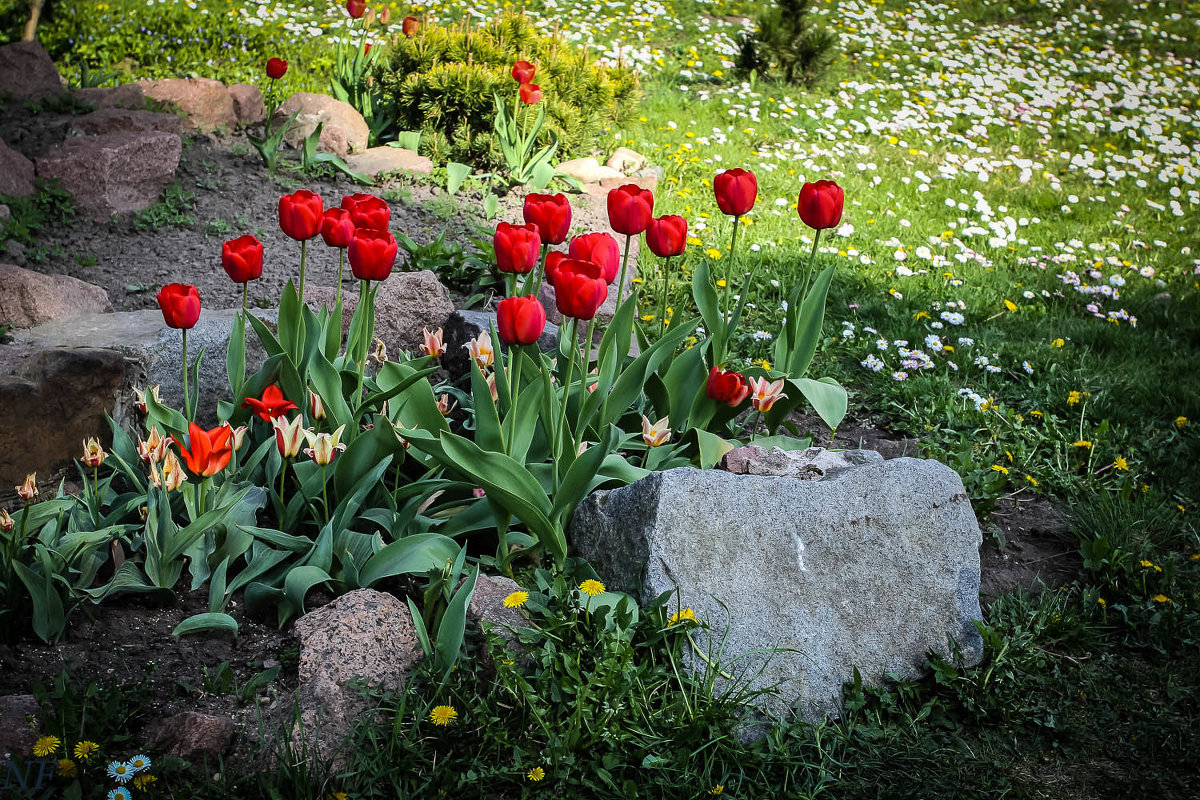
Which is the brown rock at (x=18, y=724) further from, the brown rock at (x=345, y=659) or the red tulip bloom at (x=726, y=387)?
the red tulip bloom at (x=726, y=387)

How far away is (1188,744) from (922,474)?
2.90 feet

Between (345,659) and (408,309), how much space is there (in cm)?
167

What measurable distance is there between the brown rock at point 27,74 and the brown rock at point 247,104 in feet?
3.14

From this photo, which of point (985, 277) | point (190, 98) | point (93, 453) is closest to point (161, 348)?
point (93, 453)

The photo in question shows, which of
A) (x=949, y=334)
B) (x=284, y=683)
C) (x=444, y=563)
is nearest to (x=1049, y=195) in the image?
(x=949, y=334)

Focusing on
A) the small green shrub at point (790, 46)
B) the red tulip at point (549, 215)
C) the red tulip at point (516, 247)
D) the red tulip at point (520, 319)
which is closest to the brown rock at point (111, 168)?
the red tulip at point (549, 215)

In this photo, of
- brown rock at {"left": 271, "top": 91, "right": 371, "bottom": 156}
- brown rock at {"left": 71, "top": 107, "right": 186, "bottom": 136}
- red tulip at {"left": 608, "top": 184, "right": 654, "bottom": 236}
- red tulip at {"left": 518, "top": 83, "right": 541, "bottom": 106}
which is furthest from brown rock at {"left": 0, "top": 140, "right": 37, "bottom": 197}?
red tulip at {"left": 608, "top": 184, "right": 654, "bottom": 236}

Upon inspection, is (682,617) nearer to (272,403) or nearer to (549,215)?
(549,215)

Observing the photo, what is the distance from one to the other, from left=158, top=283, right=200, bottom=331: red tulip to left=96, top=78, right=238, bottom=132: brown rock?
376 centimetres

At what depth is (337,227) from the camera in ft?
7.76

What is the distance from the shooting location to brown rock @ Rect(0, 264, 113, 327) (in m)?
3.19

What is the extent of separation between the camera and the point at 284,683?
204 centimetres

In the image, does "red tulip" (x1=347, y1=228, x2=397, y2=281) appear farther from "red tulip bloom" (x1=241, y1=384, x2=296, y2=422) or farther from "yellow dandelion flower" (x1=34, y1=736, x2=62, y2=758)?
"yellow dandelion flower" (x1=34, y1=736, x2=62, y2=758)

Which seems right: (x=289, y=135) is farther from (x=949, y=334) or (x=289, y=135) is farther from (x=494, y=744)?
(x=494, y=744)
